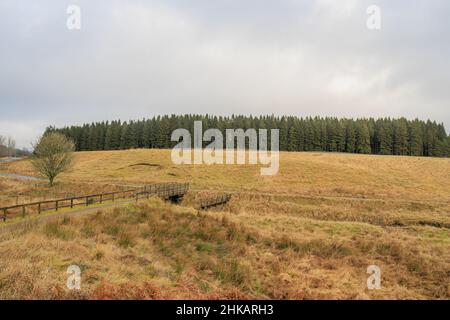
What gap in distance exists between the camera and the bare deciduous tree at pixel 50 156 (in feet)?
137

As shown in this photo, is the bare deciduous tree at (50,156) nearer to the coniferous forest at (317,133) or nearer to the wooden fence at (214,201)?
the wooden fence at (214,201)

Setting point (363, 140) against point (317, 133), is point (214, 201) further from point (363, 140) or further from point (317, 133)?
point (363, 140)

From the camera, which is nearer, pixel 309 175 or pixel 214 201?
pixel 214 201

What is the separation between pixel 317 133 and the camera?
96750mm

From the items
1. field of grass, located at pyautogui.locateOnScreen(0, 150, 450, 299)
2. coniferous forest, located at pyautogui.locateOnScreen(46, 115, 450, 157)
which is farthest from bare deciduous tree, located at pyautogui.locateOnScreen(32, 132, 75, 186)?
coniferous forest, located at pyautogui.locateOnScreen(46, 115, 450, 157)

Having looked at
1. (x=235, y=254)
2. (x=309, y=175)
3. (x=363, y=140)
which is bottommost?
(x=235, y=254)

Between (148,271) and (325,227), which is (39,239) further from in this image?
(325,227)

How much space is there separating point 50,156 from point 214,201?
28.6 meters

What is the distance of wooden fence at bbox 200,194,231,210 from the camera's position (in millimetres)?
30725

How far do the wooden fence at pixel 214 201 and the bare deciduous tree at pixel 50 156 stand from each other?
2654 cm

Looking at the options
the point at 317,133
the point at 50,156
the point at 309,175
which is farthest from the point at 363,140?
the point at 50,156

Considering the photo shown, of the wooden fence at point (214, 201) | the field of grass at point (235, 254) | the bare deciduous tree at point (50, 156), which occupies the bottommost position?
the wooden fence at point (214, 201)

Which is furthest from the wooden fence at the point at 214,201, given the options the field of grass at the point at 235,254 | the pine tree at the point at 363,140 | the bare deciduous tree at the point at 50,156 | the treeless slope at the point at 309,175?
the pine tree at the point at 363,140

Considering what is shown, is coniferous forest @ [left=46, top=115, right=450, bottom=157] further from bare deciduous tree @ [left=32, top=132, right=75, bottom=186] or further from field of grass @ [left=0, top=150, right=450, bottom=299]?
field of grass @ [left=0, top=150, right=450, bottom=299]
